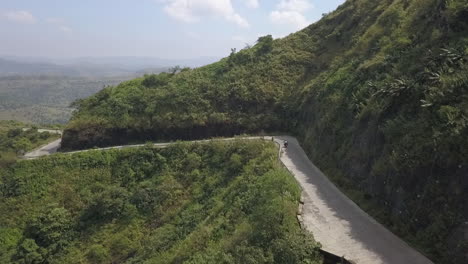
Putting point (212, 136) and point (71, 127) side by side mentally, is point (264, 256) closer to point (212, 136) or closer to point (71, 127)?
point (212, 136)

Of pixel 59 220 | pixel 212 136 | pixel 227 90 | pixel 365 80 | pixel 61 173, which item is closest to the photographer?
pixel 365 80

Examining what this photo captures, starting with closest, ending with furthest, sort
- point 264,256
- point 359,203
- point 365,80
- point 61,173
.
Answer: point 264,256 < point 359,203 < point 365,80 < point 61,173

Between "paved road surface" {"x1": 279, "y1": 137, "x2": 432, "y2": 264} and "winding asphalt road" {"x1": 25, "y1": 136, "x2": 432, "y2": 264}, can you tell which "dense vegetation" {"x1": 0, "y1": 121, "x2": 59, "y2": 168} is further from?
"paved road surface" {"x1": 279, "y1": 137, "x2": 432, "y2": 264}

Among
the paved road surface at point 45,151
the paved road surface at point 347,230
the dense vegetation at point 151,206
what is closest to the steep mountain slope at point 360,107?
the paved road surface at point 347,230

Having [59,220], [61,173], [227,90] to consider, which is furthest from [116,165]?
[227,90]

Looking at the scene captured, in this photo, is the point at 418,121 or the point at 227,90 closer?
the point at 418,121

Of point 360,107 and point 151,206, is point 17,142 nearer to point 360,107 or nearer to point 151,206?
point 151,206

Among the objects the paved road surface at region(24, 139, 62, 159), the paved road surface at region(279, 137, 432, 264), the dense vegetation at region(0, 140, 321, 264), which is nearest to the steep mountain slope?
the paved road surface at region(279, 137, 432, 264)
